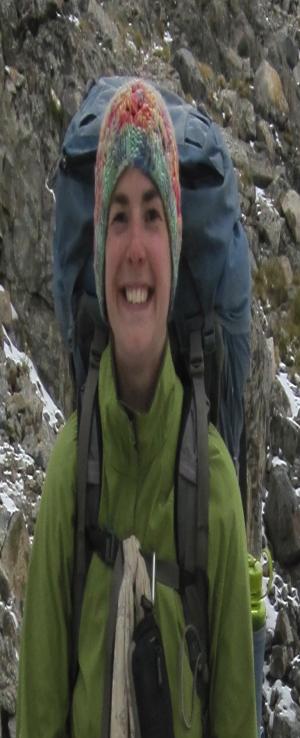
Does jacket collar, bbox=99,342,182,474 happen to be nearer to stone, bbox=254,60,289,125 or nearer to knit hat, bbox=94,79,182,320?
knit hat, bbox=94,79,182,320

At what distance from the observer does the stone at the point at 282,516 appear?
11133 millimetres

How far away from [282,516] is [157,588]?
983 centimetres

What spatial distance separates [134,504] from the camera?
1.63 metres

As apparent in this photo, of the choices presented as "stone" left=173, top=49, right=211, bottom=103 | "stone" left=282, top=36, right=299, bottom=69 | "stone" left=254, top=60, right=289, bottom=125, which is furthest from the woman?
"stone" left=282, top=36, right=299, bottom=69

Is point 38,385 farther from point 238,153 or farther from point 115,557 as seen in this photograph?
point 238,153

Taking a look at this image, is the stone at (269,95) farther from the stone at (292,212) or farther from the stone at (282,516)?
the stone at (282,516)

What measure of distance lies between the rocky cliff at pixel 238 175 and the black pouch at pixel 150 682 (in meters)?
3.18

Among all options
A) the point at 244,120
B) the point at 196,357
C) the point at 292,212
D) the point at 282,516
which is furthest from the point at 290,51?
the point at 196,357

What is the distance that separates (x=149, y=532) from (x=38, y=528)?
21 cm

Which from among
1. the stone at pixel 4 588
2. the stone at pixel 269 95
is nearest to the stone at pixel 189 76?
the stone at pixel 269 95

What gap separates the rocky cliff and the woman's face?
343 cm

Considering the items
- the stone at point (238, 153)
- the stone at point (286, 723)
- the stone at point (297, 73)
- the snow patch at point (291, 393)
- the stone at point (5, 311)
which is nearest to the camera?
the stone at point (5, 311)

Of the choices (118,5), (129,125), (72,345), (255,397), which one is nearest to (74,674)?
(72,345)

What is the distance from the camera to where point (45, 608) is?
1636 millimetres
